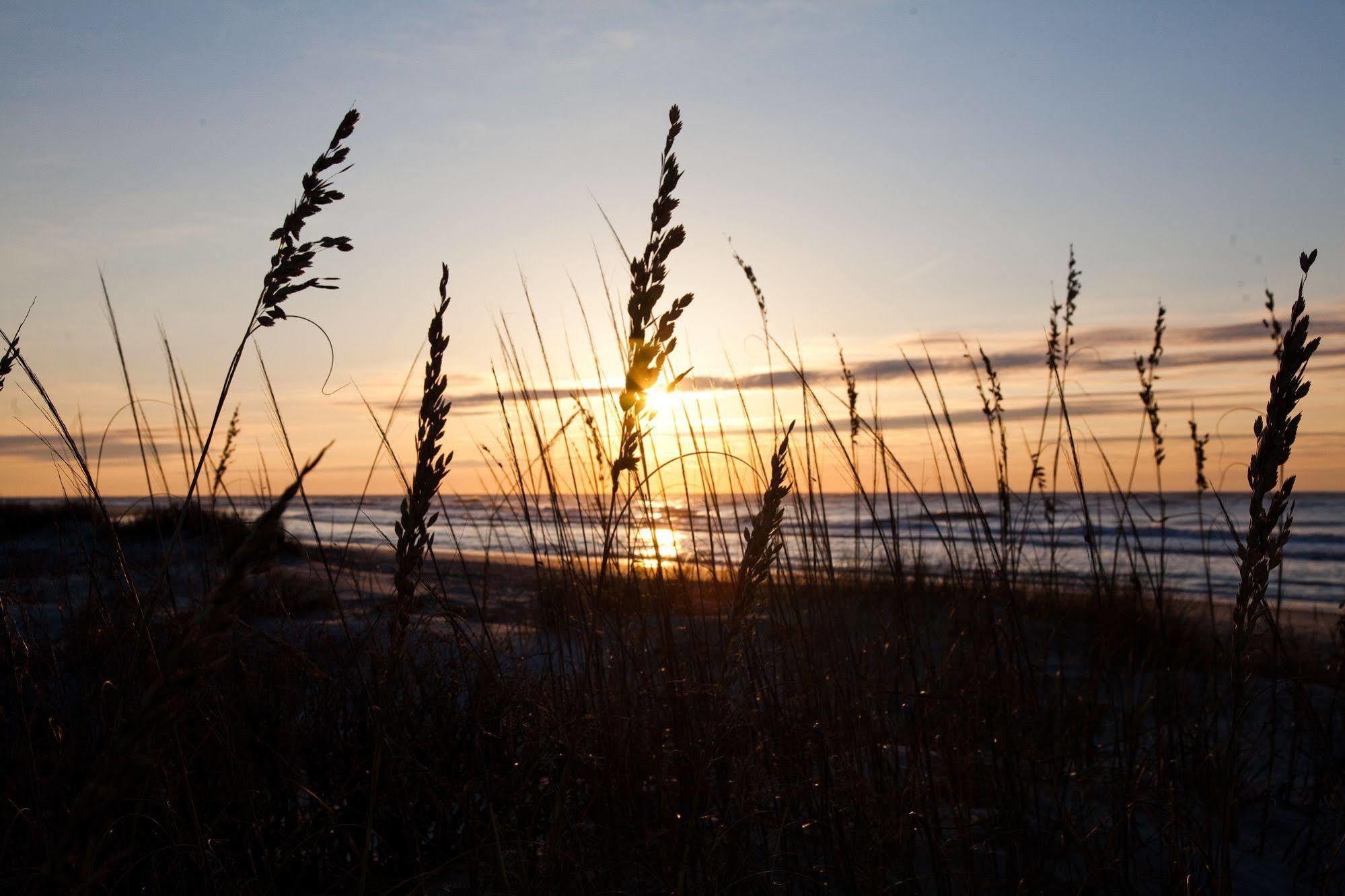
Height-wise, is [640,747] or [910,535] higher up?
[910,535]

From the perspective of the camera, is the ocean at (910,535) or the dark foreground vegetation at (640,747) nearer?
the dark foreground vegetation at (640,747)

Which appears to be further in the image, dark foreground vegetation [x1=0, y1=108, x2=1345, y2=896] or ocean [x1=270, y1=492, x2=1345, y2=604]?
ocean [x1=270, y1=492, x2=1345, y2=604]

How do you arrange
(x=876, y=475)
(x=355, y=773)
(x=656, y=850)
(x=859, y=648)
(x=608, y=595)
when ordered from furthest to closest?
(x=876, y=475)
(x=608, y=595)
(x=859, y=648)
(x=355, y=773)
(x=656, y=850)

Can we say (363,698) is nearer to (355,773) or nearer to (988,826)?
(355,773)

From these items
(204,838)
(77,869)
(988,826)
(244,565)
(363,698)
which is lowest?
(988,826)

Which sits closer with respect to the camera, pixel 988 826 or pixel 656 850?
pixel 656 850

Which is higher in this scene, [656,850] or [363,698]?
[363,698]

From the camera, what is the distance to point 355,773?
218 centimetres

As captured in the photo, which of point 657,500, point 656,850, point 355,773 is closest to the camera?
point 656,850

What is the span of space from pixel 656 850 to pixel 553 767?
1.17ft

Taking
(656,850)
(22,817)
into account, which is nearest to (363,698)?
(22,817)

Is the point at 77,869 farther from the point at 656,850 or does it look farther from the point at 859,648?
the point at 859,648

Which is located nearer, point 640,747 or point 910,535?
point 640,747

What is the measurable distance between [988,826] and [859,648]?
0.74 meters
